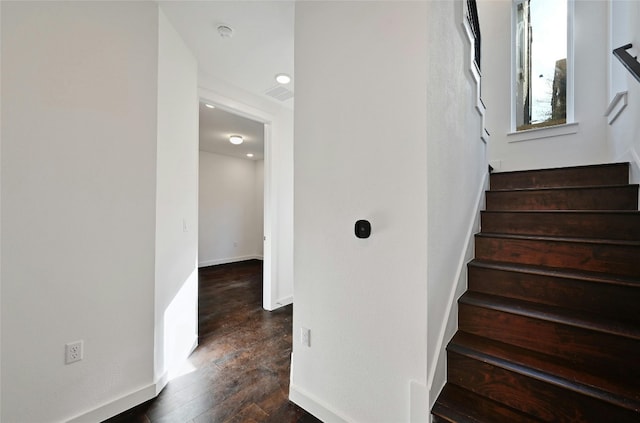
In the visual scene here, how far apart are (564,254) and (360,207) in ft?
4.52

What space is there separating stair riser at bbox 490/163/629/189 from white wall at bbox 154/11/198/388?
2.94m

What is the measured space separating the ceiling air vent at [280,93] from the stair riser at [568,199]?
2.37m

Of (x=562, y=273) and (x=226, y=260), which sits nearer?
(x=562, y=273)

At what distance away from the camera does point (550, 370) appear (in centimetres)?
121

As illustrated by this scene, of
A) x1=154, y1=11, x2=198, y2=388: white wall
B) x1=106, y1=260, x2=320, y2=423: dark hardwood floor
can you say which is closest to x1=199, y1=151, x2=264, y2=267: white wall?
x1=106, y1=260, x2=320, y2=423: dark hardwood floor

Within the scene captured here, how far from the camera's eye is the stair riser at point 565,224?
1.63m

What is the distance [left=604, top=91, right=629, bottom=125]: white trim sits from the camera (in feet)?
6.81

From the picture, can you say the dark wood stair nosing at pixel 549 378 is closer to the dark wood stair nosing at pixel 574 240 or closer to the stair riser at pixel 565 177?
the dark wood stair nosing at pixel 574 240

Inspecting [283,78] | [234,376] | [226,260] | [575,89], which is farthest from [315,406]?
[226,260]

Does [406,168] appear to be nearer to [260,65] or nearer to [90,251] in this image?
[90,251]

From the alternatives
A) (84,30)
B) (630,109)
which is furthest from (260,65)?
(630,109)

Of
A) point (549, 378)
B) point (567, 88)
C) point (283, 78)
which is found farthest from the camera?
point (567, 88)

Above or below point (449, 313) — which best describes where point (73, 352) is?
below

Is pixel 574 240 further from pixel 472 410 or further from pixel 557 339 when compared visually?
pixel 472 410
